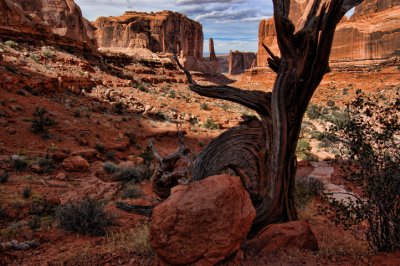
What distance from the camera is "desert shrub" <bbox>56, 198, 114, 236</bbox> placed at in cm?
547

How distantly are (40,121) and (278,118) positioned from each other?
12.0 m

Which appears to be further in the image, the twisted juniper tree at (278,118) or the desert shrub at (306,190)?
the desert shrub at (306,190)

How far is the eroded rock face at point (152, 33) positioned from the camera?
68.9 meters

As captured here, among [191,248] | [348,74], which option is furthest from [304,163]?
[348,74]

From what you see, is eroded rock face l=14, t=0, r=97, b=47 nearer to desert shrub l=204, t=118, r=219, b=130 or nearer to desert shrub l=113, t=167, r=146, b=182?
desert shrub l=204, t=118, r=219, b=130

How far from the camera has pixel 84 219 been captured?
557 centimetres

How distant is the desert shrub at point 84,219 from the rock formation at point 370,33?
49.6 m

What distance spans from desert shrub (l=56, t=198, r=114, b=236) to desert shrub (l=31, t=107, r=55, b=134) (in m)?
8.00

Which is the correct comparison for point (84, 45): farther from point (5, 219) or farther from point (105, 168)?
point (5, 219)

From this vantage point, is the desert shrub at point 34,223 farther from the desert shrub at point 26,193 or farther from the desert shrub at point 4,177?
the desert shrub at point 4,177

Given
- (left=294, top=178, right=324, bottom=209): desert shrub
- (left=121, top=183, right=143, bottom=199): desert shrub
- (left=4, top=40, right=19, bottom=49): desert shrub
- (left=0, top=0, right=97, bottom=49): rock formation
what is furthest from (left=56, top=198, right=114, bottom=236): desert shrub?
(left=0, top=0, right=97, bottom=49): rock formation

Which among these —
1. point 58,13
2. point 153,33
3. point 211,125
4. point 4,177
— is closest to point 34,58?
point 211,125

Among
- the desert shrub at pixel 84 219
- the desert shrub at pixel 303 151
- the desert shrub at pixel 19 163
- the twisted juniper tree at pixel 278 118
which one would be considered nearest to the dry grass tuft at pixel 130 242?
the desert shrub at pixel 84 219

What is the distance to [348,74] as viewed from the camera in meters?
46.0
